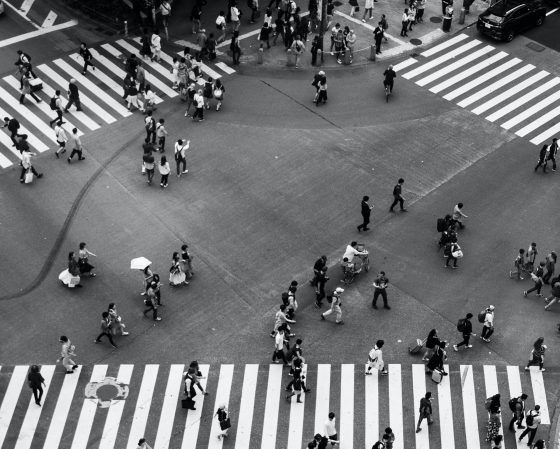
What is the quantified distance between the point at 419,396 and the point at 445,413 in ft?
3.29

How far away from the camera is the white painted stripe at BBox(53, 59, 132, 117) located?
1618 inches

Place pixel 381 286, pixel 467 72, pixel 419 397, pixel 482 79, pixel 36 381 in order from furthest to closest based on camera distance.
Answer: pixel 467 72 → pixel 482 79 → pixel 381 286 → pixel 419 397 → pixel 36 381

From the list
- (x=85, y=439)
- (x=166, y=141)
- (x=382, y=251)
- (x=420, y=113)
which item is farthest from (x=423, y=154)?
(x=85, y=439)

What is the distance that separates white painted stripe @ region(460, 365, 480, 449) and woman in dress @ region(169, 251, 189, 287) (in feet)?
33.5

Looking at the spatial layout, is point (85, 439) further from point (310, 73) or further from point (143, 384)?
point (310, 73)

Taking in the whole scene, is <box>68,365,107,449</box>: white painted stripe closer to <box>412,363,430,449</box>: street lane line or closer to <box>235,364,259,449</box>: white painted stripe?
<box>235,364,259,449</box>: white painted stripe

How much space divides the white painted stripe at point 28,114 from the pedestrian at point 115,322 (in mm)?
12444

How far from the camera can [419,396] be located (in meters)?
28.2

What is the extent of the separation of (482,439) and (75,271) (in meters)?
14.9

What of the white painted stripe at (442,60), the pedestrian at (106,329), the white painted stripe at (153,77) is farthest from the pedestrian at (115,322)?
the white painted stripe at (442,60)

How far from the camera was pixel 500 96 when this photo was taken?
42906mm

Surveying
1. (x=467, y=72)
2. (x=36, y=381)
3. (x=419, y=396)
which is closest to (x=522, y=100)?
(x=467, y=72)

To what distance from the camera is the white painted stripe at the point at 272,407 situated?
26.6 m

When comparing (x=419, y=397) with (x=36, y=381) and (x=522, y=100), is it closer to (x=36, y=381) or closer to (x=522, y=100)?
(x=36, y=381)
